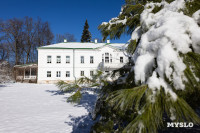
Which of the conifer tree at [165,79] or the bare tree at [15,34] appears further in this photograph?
the bare tree at [15,34]

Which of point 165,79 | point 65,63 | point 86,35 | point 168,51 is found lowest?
point 165,79

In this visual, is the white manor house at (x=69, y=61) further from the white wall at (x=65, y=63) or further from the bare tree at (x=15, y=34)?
the bare tree at (x=15, y=34)

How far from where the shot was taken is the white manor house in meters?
21.2

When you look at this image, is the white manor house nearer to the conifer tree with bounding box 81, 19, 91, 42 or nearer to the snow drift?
the snow drift

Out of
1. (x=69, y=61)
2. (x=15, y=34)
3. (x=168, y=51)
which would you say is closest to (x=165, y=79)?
(x=168, y=51)

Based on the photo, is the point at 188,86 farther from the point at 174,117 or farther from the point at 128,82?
the point at 128,82

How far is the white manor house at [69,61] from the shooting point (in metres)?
21.2

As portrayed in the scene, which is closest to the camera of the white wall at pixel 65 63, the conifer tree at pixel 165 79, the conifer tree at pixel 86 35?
the conifer tree at pixel 165 79

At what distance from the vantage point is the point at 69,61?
72.1ft

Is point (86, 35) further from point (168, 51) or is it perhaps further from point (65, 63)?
point (168, 51)

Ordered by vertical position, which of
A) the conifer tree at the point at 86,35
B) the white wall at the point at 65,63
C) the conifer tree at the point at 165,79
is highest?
the conifer tree at the point at 86,35

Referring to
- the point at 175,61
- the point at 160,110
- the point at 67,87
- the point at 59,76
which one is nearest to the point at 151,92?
the point at 160,110

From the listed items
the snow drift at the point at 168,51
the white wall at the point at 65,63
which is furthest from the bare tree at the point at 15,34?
the snow drift at the point at 168,51

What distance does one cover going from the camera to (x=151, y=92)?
29.7 inches
